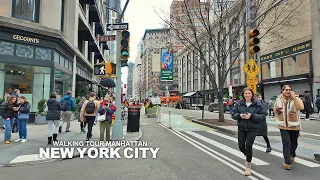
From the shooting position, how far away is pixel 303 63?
1097 inches

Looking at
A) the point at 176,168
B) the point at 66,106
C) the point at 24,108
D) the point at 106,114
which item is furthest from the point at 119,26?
the point at 176,168

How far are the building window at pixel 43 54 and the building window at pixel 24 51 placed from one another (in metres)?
0.43

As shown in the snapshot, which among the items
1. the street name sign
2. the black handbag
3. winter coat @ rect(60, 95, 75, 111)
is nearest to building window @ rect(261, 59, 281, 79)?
the street name sign

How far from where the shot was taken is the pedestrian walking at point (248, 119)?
16.9ft

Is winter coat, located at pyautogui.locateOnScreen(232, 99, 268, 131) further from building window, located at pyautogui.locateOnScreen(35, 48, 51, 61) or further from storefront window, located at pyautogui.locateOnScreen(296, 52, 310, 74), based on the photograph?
storefront window, located at pyautogui.locateOnScreen(296, 52, 310, 74)

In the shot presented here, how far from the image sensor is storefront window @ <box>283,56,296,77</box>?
29609 mm

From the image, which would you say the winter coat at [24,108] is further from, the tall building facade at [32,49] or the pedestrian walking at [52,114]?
the tall building facade at [32,49]

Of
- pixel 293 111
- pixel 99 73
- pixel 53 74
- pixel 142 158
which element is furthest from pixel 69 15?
pixel 293 111

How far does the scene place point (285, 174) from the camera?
5270 millimetres

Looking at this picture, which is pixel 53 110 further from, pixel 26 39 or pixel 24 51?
pixel 26 39

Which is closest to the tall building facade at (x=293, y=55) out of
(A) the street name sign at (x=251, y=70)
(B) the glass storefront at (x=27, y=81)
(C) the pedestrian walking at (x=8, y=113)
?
(A) the street name sign at (x=251, y=70)

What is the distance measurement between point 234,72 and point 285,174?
4148cm

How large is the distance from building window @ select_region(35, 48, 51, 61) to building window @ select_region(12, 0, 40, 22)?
2.12 metres

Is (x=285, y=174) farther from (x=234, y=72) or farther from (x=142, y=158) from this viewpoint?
(x=234, y=72)
